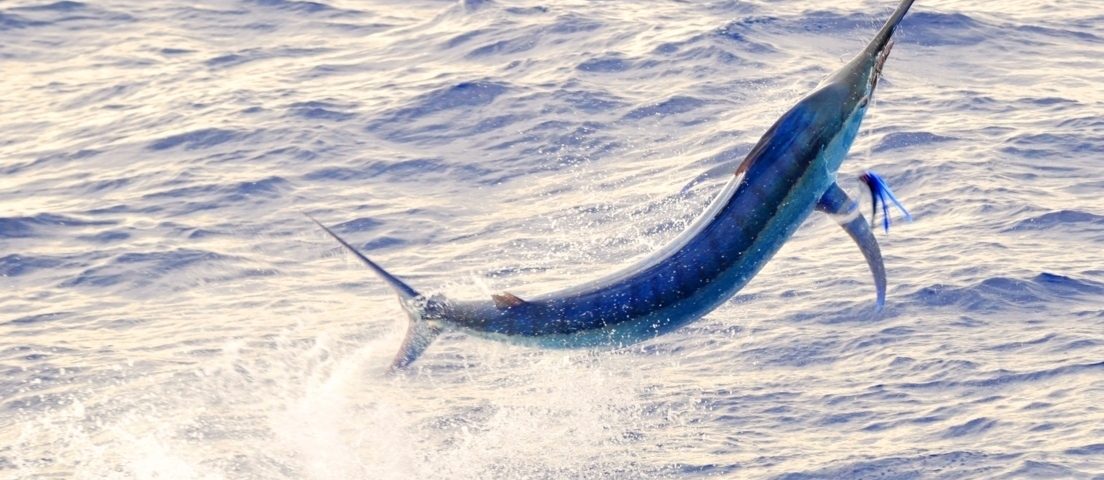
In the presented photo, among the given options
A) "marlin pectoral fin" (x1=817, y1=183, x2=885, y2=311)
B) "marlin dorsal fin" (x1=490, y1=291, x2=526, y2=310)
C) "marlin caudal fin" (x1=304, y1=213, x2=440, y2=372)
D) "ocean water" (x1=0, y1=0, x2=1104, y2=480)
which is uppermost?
"marlin pectoral fin" (x1=817, y1=183, x2=885, y2=311)

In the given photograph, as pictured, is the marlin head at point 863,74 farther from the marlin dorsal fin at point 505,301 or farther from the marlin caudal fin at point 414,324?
the marlin caudal fin at point 414,324

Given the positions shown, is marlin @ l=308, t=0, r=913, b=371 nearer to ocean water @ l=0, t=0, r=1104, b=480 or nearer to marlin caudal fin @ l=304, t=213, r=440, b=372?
marlin caudal fin @ l=304, t=213, r=440, b=372

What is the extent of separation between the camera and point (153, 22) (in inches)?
790

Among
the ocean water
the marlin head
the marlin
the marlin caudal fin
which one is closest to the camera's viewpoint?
the marlin

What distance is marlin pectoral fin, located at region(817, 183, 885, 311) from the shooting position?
6934mm

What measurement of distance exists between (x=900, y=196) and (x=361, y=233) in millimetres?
4194

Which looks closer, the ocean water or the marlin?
the marlin

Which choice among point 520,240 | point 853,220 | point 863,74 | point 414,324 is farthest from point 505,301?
point 520,240

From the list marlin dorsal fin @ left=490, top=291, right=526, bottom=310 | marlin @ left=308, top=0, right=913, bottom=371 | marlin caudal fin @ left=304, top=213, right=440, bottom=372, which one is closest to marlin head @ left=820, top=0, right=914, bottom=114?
marlin @ left=308, top=0, right=913, bottom=371

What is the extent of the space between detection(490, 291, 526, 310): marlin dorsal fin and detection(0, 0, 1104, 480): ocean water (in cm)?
52

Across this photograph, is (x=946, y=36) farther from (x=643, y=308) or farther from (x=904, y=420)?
(x=643, y=308)

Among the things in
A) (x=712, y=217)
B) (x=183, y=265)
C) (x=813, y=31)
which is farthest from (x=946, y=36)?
(x=712, y=217)

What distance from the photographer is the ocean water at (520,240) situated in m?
9.59

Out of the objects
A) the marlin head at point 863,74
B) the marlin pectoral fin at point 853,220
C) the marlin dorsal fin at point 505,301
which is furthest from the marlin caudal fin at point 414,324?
the marlin head at point 863,74
